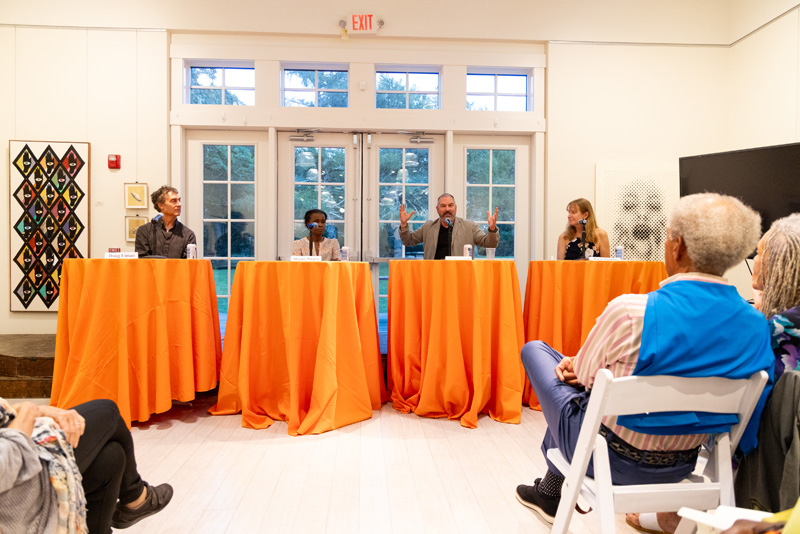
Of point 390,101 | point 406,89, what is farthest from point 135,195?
point 406,89

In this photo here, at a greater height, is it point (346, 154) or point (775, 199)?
point (346, 154)

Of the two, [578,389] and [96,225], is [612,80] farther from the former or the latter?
[96,225]

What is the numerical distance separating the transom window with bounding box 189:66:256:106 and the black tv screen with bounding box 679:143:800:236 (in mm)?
3968

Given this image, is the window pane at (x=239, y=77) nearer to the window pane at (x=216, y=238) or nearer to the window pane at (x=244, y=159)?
the window pane at (x=244, y=159)

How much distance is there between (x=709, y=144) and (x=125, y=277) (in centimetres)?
504

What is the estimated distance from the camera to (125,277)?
267 centimetres

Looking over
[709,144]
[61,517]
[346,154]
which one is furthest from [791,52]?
[61,517]

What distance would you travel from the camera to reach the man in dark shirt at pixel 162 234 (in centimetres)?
368

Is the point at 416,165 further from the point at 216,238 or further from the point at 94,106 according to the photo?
the point at 94,106

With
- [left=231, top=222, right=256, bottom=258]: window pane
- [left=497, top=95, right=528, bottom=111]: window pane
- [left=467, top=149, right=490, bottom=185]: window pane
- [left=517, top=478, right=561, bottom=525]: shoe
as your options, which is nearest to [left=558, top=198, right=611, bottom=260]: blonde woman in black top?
[left=467, top=149, right=490, bottom=185]: window pane

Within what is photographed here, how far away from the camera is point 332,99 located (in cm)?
490

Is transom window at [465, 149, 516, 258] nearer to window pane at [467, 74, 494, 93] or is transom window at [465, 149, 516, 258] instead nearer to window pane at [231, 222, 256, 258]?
window pane at [467, 74, 494, 93]

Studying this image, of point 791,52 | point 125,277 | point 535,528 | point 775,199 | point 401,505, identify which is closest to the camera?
point 535,528

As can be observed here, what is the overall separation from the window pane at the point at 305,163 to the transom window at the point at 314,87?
1.42 feet
